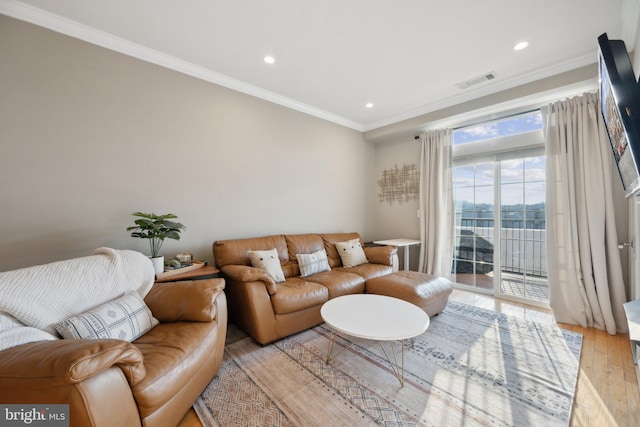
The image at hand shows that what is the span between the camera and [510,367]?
185 centimetres

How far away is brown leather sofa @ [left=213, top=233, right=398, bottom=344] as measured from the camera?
6.98 ft

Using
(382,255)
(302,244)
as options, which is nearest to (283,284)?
(302,244)

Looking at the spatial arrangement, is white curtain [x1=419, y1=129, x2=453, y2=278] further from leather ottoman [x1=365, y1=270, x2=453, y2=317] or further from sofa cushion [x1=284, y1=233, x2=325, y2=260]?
sofa cushion [x1=284, y1=233, x2=325, y2=260]

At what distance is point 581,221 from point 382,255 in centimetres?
210

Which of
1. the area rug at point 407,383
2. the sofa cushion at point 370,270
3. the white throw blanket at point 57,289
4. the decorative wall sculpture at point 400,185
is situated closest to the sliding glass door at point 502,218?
the decorative wall sculpture at point 400,185

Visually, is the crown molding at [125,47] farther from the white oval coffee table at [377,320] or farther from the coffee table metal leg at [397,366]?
the coffee table metal leg at [397,366]

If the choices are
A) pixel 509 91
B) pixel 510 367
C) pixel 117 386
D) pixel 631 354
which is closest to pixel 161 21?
pixel 117 386

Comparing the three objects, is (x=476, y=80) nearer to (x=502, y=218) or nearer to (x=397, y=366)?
(x=502, y=218)

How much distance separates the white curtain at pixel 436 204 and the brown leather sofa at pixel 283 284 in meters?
0.81

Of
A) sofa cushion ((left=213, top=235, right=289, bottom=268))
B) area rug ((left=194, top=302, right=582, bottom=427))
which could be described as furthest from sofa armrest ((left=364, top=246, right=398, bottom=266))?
sofa cushion ((left=213, top=235, right=289, bottom=268))

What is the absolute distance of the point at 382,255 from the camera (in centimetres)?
337

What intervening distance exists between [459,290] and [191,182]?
3976 mm

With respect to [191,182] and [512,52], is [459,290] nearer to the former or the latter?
[512,52]

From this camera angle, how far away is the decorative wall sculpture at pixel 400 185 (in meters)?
4.15
